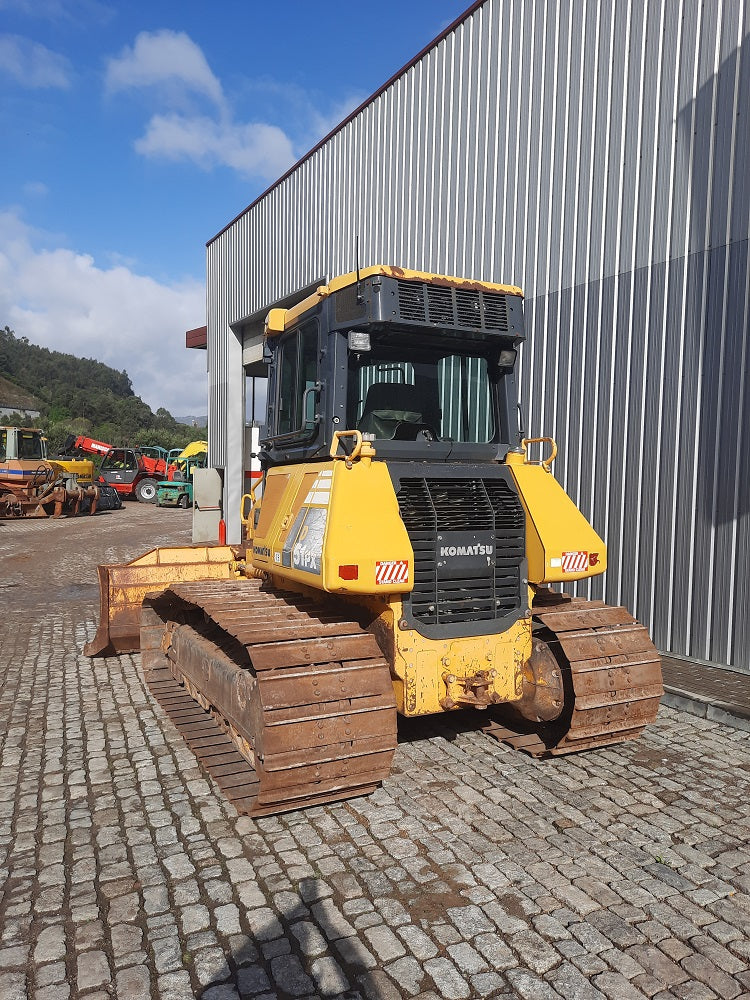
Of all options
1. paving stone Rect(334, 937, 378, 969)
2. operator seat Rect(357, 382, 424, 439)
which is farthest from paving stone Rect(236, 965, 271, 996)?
operator seat Rect(357, 382, 424, 439)

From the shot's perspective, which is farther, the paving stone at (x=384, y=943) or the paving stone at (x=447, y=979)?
the paving stone at (x=384, y=943)

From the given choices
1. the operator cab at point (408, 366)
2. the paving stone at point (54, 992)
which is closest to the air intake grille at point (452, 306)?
the operator cab at point (408, 366)

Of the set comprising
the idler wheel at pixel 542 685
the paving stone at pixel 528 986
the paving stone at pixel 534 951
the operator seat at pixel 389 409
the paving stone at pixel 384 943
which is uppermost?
the operator seat at pixel 389 409

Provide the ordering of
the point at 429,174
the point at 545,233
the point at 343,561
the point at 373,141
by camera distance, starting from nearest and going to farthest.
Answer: the point at 343,561 < the point at 545,233 < the point at 429,174 < the point at 373,141

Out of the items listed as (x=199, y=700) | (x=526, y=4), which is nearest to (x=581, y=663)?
(x=199, y=700)

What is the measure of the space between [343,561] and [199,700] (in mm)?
2280

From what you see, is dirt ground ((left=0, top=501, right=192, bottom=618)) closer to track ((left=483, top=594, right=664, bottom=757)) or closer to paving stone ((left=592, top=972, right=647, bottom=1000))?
track ((left=483, top=594, right=664, bottom=757))

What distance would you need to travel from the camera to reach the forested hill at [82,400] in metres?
72.7

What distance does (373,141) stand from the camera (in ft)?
40.7

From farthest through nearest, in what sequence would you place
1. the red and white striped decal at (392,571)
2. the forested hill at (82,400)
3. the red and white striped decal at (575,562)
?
the forested hill at (82,400), the red and white striped decal at (575,562), the red and white striped decal at (392,571)

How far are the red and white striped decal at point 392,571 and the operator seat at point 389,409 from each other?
1.00 m

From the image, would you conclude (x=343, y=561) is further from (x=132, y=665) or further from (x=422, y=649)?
(x=132, y=665)

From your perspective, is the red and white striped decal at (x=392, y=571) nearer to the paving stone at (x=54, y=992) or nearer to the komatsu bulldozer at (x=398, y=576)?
the komatsu bulldozer at (x=398, y=576)

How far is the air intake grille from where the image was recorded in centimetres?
470
